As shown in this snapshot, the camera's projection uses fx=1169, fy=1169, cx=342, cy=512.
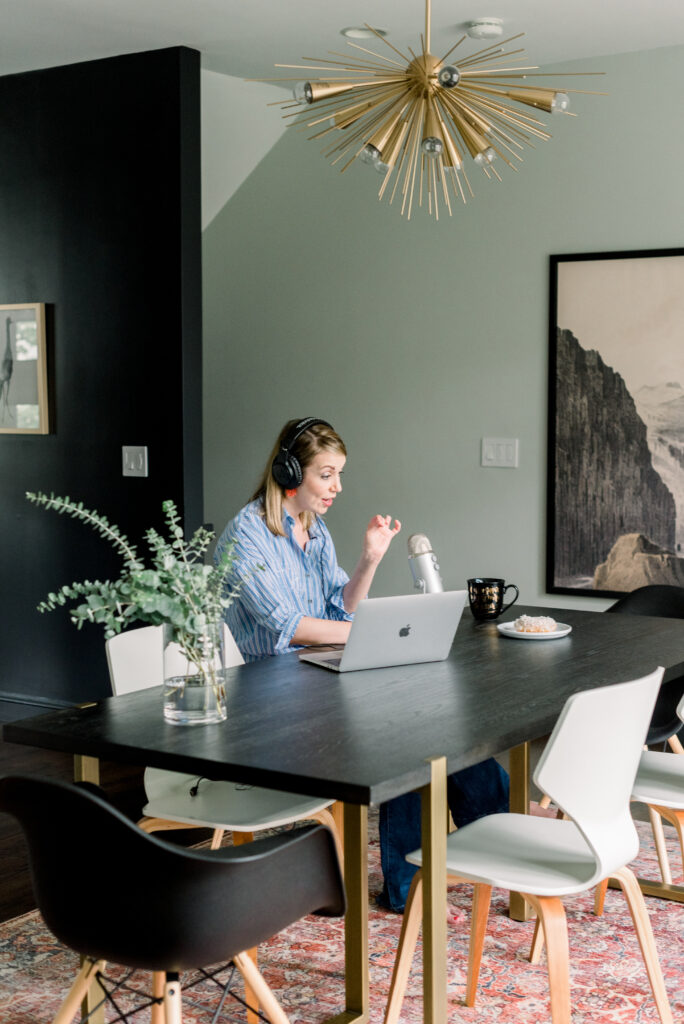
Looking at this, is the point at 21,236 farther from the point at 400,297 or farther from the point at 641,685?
the point at 641,685

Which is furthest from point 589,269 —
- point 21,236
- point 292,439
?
point 21,236

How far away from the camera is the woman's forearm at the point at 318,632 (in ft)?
9.50

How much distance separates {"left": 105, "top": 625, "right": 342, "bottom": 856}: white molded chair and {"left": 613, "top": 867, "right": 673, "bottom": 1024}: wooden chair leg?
1.96ft

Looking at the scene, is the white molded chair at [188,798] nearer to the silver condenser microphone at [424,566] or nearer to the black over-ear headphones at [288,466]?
the black over-ear headphones at [288,466]

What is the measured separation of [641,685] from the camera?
2.04 m

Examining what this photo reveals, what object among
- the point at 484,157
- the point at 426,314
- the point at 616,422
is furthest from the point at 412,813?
the point at 426,314

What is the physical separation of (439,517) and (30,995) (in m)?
2.82

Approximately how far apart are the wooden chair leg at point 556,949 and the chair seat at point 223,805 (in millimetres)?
540

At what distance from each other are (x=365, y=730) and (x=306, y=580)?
114cm

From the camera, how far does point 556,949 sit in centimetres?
205

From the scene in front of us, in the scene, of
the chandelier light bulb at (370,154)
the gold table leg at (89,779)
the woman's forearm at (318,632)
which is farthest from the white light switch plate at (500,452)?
the gold table leg at (89,779)

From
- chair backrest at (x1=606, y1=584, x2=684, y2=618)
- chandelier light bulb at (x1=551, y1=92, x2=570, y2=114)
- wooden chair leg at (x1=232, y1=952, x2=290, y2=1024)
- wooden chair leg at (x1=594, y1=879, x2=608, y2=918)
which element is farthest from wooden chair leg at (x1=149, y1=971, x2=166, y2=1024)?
chair backrest at (x1=606, y1=584, x2=684, y2=618)

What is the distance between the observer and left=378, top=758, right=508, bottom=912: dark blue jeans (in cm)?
298

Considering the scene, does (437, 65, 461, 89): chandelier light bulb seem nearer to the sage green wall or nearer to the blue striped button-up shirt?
the blue striped button-up shirt
